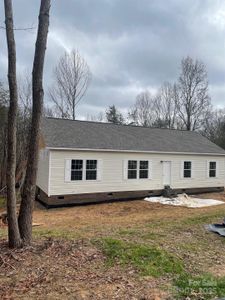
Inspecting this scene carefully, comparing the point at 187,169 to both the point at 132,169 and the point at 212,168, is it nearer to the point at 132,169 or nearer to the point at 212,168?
the point at 212,168

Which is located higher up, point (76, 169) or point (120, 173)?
point (76, 169)

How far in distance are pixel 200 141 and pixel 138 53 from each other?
8262 mm

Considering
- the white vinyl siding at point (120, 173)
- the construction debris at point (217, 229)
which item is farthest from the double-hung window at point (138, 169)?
the construction debris at point (217, 229)

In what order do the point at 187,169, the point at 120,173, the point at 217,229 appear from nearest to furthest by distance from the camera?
1. the point at 217,229
2. the point at 120,173
3. the point at 187,169

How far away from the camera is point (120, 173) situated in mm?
16203

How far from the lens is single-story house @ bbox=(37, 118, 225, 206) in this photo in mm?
14461

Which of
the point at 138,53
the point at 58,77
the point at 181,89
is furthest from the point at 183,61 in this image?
the point at 138,53

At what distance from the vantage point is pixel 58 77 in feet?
104

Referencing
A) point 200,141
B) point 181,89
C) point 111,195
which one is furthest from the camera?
point 181,89

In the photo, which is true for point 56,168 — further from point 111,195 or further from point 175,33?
point 175,33

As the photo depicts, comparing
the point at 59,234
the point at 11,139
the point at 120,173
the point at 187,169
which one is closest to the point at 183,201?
the point at 187,169

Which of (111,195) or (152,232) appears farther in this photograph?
(111,195)

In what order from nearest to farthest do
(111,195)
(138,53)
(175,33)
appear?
1. (175,33)
2. (111,195)
3. (138,53)

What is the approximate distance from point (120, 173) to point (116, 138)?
2.42 metres
